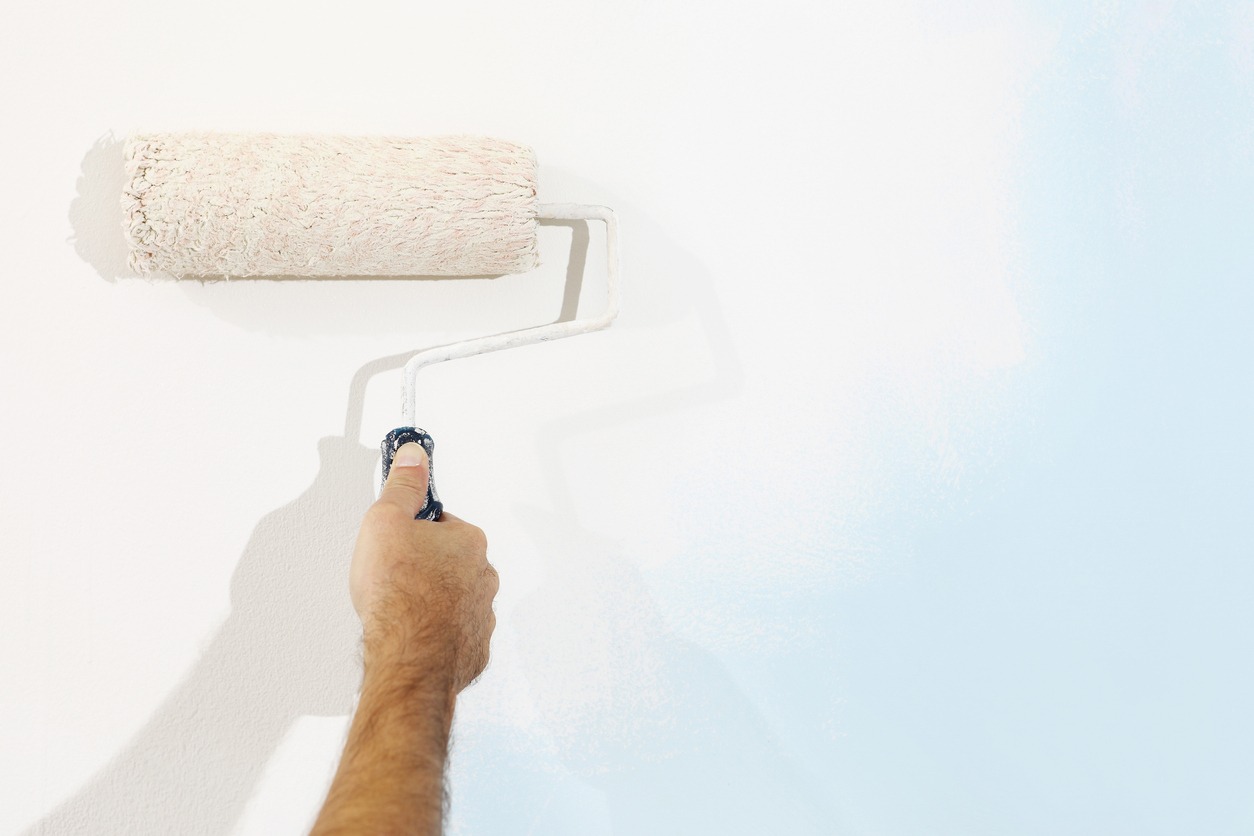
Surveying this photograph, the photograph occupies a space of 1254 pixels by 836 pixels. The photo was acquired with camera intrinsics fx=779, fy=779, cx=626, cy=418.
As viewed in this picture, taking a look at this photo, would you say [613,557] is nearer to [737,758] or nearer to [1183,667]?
[737,758]

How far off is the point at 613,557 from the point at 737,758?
0.25 m

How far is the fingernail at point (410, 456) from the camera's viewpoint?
0.65 meters

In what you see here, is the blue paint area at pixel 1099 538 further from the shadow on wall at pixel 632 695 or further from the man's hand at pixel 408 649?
the man's hand at pixel 408 649

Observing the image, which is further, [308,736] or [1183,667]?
[1183,667]

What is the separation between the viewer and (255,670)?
2.40ft

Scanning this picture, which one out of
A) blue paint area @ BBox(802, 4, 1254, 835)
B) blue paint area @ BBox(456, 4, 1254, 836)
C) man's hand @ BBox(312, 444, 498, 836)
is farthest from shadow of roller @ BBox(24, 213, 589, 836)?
blue paint area @ BBox(802, 4, 1254, 835)

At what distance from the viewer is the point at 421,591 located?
56 cm

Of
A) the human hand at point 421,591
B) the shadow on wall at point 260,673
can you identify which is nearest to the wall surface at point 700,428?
the shadow on wall at point 260,673

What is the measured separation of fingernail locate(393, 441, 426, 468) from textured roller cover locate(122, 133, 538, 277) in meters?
0.16

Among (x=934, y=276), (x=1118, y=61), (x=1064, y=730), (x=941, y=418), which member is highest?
(x=1118, y=61)

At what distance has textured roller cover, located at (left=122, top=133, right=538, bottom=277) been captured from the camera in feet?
2.05

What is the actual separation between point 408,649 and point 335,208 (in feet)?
1.17

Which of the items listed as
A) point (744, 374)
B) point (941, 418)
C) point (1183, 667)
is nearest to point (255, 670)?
point (744, 374)

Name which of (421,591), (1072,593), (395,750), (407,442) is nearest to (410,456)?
(407,442)
